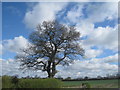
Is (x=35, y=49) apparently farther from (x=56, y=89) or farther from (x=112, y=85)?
(x=112, y=85)

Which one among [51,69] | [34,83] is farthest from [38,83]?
[51,69]

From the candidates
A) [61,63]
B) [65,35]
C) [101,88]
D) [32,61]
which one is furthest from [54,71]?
[101,88]

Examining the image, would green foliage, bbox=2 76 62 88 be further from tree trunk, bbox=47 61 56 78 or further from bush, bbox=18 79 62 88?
tree trunk, bbox=47 61 56 78

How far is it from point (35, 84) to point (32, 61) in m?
9.04

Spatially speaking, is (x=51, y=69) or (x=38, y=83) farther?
(x=51, y=69)

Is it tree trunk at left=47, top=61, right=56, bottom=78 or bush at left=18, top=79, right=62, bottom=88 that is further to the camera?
tree trunk at left=47, top=61, right=56, bottom=78

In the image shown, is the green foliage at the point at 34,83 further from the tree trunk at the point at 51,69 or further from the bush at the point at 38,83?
the tree trunk at the point at 51,69

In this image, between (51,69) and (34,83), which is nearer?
(34,83)

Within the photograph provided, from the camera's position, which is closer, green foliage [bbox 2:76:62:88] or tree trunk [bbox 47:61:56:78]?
green foliage [bbox 2:76:62:88]

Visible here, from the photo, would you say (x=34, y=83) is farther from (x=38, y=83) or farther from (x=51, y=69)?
(x=51, y=69)

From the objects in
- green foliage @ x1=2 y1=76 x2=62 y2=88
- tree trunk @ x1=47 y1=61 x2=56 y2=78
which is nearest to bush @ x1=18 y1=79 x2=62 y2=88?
green foliage @ x1=2 y1=76 x2=62 y2=88

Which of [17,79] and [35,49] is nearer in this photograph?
[17,79]

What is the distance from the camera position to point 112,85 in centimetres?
1777

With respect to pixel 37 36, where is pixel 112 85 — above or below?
below
